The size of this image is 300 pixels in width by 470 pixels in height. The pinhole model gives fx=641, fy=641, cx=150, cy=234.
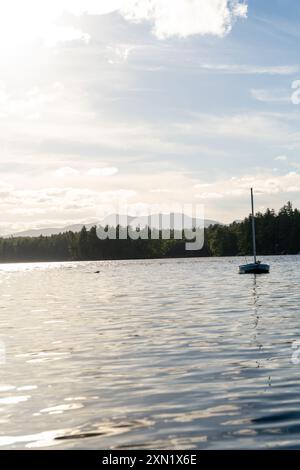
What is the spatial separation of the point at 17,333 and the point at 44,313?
12.1 metres

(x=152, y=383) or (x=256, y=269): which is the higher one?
(x=256, y=269)

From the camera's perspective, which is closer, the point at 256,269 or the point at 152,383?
the point at 152,383

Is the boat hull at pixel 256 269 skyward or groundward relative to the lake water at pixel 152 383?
skyward

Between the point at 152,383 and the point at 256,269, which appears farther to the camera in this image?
the point at 256,269

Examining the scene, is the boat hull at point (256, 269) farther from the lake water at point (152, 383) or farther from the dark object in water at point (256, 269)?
the lake water at point (152, 383)

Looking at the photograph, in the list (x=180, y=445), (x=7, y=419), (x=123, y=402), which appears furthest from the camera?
(x=123, y=402)

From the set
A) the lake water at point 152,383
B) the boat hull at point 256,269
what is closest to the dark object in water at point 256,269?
the boat hull at point 256,269

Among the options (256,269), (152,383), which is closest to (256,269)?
(256,269)

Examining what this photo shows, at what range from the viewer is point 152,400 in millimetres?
17500

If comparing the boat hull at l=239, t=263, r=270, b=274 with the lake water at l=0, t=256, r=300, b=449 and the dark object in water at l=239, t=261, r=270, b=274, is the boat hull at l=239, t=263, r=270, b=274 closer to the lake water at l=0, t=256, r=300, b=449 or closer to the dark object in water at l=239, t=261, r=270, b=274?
the dark object in water at l=239, t=261, r=270, b=274

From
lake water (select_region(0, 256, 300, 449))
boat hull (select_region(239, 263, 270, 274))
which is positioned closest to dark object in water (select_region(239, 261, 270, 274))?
boat hull (select_region(239, 263, 270, 274))

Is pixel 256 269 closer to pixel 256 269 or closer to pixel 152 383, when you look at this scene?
pixel 256 269

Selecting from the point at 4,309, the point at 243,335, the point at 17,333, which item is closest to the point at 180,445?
the point at 243,335
